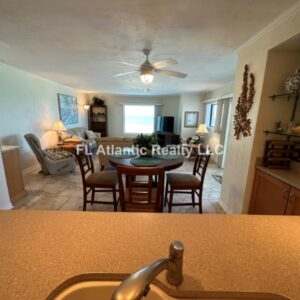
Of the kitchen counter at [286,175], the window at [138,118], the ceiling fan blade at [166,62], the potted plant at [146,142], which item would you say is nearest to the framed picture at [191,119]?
the window at [138,118]

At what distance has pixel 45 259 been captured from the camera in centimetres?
62

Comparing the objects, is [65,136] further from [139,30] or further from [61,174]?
[139,30]

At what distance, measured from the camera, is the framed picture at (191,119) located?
21.2 feet

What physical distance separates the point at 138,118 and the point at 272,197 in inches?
262

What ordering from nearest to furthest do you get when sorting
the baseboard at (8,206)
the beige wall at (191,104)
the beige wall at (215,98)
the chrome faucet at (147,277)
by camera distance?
the chrome faucet at (147,277) → the baseboard at (8,206) → the beige wall at (215,98) → the beige wall at (191,104)

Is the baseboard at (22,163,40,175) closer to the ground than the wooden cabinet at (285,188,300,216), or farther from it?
closer to the ground

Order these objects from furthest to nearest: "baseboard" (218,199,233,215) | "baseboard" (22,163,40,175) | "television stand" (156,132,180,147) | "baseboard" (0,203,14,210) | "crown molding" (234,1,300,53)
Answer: "television stand" (156,132,180,147) < "baseboard" (22,163,40,175) < "baseboard" (218,199,233,215) < "baseboard" (0,203,14,210) < "crown molding" (234,1,300,53)

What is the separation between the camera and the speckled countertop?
56cm

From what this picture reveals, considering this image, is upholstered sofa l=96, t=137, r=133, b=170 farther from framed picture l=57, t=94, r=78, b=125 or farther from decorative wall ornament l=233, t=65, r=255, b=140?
decorative wall ornament l=233, t=65, r=255, b=140

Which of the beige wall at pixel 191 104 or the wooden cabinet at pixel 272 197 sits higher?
the beige wall at pixel 191 104

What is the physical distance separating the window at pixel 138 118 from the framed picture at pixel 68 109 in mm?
2254

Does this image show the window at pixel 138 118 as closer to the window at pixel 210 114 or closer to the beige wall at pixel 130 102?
the beige wall at pixel 130 102

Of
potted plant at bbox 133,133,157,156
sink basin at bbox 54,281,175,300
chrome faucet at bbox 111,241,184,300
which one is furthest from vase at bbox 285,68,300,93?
sink basin at bbox 54,281,175,300

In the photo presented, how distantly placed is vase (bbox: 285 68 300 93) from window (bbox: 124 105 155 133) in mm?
6248
